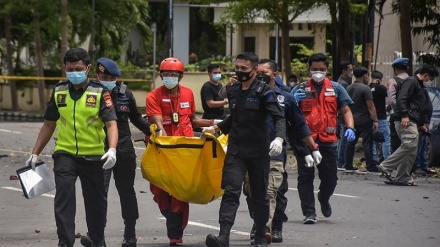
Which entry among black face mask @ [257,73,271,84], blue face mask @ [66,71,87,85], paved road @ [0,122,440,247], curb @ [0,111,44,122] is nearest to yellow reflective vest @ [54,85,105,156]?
blue face mask @ [66,71,87,85]

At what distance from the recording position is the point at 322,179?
1273cm

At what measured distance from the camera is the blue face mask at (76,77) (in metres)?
Result: 9.56

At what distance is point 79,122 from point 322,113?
3837 mm

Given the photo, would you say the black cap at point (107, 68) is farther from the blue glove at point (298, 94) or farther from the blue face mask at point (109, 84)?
the blue glove at point (298, 94)

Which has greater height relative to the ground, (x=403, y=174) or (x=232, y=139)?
(x=232, y=139)

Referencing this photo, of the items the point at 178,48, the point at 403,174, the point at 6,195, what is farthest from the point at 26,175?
the point at 178,48

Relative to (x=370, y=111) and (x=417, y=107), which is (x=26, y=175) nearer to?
(x=417, y=107)

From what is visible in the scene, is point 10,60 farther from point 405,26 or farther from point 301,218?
point 301,218

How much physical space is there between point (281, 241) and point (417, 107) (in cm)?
671

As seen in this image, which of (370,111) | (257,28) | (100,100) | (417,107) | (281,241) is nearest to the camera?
(100,100)

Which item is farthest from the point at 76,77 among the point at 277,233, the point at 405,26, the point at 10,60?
the point at 10,60

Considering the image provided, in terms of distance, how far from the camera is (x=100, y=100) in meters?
9.66

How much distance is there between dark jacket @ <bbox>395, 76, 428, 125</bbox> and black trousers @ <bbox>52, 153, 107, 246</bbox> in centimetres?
816

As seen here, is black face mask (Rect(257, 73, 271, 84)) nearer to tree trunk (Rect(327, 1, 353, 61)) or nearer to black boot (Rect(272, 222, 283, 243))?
black boot (Rect(272, 222, 283, 243))
